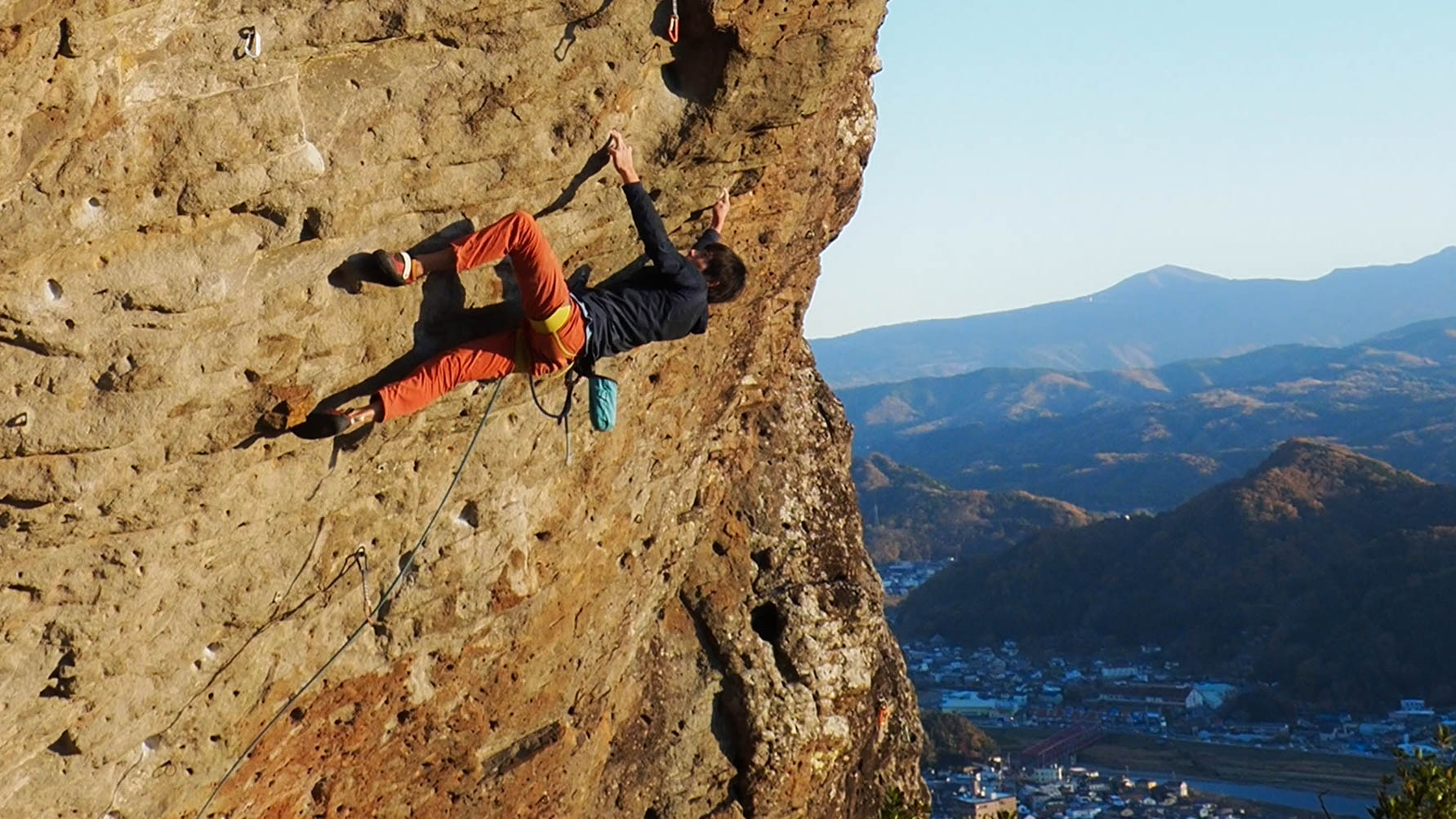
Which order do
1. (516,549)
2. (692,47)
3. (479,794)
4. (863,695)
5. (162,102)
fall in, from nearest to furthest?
(162,102)
(692,47)
(516,549)
(479,794)
(863,695)

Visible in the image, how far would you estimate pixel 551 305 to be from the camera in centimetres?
792

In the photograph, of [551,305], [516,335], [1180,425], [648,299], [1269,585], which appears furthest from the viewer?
[1180,425]

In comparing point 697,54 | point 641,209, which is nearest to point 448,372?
point 641,209

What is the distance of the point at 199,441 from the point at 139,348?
703mm

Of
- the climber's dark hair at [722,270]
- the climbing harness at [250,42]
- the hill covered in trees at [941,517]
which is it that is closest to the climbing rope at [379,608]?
the climber's dark hair at [722,270]

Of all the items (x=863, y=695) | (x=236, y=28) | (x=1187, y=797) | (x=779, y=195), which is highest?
(x=236, y=28)

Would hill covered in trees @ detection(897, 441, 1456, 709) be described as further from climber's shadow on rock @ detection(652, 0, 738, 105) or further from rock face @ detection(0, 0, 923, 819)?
climber's shadow on rock @ detection(652, 0, 738, 105)

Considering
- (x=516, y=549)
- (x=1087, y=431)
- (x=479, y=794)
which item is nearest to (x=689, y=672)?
(x=479, y=794)

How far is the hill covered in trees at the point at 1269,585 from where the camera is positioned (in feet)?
151

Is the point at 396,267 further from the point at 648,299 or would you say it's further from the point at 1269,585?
the point at 1269,585

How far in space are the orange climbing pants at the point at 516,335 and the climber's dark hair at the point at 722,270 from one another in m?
1.08

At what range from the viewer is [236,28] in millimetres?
6402

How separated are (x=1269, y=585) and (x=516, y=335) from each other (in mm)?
50276

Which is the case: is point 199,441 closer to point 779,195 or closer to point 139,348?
point 139,348
